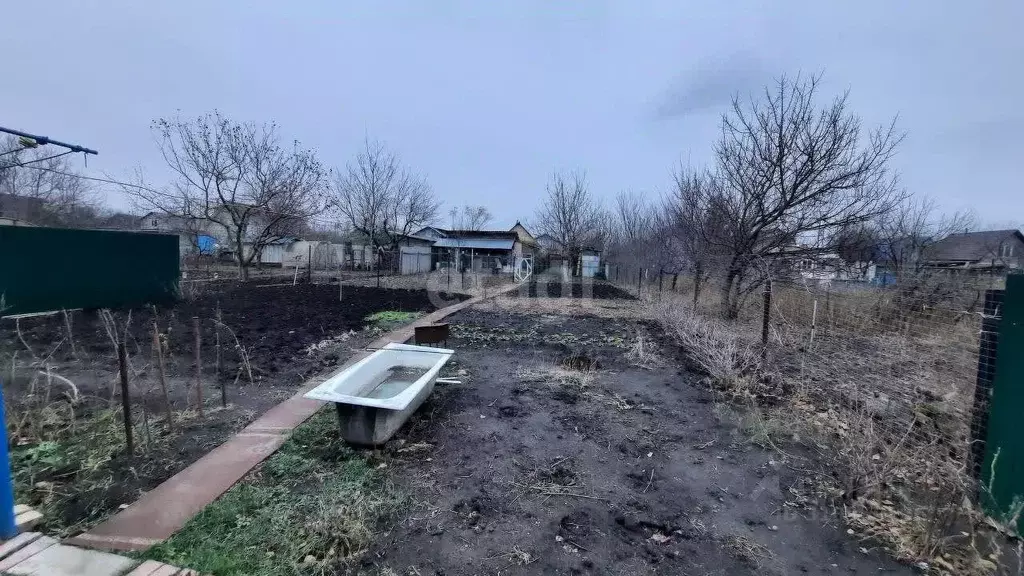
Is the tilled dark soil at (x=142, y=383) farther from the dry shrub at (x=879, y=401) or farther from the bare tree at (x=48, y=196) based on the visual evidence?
the bare tree at (x=48, y=196)

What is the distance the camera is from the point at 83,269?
753cm

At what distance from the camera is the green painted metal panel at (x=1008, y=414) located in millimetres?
2131

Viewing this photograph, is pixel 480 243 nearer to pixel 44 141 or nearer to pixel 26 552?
pixel 44 141

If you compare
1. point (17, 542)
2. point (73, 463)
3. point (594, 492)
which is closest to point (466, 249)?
point (73, 463)

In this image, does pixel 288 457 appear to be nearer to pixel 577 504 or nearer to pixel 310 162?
pixel 577 504

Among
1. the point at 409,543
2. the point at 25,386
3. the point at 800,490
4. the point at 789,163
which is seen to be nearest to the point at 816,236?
the point at 789,163

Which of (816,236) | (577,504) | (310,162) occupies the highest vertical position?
(310,162)

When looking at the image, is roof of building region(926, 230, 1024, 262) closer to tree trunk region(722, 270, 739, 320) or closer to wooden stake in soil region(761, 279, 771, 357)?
tree trunk region(722, 270, 739, 320)

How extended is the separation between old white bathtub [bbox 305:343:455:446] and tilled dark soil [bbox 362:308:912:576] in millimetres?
264

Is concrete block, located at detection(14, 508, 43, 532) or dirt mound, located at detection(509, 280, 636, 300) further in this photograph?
dirt mound, located at detection(509, 280, 636, 300)

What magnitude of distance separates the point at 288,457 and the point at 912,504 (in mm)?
4004

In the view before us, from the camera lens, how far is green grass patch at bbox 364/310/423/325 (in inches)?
321

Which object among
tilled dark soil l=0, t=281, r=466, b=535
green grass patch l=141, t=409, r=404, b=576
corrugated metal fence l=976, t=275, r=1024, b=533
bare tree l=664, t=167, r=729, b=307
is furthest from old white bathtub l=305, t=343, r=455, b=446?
bare tree l=664, t=167, r=729, b=307

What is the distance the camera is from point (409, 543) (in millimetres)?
2094
